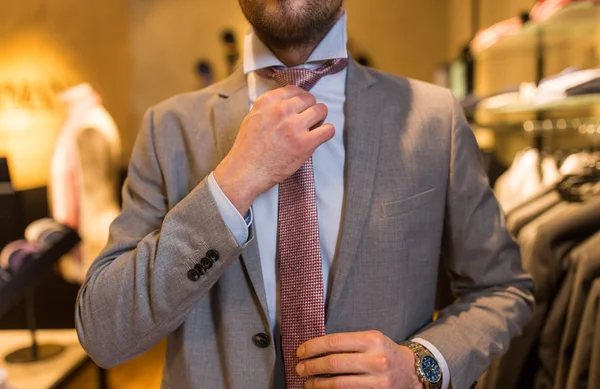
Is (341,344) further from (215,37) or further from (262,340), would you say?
(215,37)

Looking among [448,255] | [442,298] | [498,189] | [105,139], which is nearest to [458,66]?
[498,189]

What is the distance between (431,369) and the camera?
32.8 inches

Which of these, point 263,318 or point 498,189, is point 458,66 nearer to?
point 498,189

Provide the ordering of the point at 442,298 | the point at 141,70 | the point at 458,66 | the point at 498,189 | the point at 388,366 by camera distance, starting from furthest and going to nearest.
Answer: the point at 141,70 < the point at 458,66 < the point at 498,189 < the point at 442,298 < the point at 388,366

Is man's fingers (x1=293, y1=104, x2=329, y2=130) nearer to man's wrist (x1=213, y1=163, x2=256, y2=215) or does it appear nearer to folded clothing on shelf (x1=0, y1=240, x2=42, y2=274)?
man's wrist (x1=213, y1=163, x2=256, y2=215)

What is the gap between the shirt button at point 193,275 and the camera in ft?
2.52

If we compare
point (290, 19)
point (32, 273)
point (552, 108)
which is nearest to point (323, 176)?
point (290, 19)

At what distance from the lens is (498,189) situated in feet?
6.84

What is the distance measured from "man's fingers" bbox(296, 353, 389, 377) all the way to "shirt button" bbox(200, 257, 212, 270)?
212 millimetres

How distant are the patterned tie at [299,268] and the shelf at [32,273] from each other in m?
0.79

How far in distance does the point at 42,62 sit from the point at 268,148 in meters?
2.11

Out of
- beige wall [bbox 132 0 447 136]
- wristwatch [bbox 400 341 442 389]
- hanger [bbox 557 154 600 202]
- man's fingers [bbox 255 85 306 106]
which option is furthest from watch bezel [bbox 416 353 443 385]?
beige wall [bbox 132 0 447 136]

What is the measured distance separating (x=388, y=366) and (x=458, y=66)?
2.81 m

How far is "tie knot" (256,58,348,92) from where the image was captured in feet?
2.97
